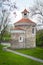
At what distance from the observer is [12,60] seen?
2.84 meters

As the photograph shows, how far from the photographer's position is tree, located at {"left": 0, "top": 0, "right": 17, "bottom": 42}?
2.96m

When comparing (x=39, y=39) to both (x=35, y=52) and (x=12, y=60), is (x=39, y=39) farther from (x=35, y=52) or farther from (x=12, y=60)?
(x=12, y=60)

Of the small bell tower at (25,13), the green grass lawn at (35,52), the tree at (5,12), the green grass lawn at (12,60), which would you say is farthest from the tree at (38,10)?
the green grass lawn at (12,60)

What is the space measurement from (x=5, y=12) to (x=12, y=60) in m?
0.72

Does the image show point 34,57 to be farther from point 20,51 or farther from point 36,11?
point 36,11

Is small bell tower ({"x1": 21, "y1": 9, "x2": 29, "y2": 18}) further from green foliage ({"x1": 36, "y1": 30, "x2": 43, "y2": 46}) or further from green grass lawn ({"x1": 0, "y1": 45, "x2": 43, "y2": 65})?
green grass lawn ({"x1": 0, "y1": 45, "x2": 43, "y2": 65})

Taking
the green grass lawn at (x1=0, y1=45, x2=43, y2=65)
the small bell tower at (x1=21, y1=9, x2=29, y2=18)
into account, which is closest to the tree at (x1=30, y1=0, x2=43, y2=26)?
the small bell tower at (x1=21, y1=9, x2=29, y2=18)

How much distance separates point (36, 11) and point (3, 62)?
0.91 metres

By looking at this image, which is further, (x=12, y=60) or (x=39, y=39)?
(x=39, y=39)

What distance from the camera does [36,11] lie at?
9.93 ft

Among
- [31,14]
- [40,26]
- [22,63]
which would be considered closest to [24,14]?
[31,14]

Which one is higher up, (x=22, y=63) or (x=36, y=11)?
(x=36, y=11)

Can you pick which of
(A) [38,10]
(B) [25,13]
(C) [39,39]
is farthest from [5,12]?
(C) [39,39]

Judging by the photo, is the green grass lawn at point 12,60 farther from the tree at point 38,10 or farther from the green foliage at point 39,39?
the tree at point 38,10
